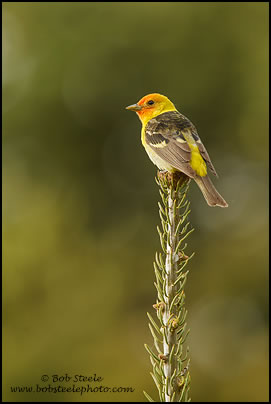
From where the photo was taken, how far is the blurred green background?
31.0 ft

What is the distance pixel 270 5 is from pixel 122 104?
5.70 meters

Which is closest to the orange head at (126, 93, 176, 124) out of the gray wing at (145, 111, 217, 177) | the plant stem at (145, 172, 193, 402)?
the gray wing at (145, 111, 217, 177)

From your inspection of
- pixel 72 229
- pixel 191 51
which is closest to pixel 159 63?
pixel 191 51

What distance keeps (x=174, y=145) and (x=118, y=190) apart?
8.62 m

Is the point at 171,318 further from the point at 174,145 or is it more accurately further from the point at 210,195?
the point at 174,145

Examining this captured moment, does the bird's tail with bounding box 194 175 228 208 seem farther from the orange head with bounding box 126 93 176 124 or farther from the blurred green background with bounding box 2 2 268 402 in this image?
the blurred green background with bounding box 2 2 268 402

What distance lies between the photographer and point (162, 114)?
4199 millimetres

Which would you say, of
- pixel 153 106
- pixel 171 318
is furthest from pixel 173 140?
pixel 171 318

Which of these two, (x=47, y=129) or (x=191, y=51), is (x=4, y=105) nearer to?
(x=47, y=129)

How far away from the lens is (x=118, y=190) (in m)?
12.2

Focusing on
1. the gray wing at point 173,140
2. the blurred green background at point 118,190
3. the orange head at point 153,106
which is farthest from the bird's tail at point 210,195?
the blurred green background at point 118,190

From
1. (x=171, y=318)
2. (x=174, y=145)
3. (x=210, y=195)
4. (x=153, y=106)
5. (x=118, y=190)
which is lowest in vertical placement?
(x=171, y=318)

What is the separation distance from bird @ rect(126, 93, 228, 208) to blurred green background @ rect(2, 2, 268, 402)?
5.26 metres

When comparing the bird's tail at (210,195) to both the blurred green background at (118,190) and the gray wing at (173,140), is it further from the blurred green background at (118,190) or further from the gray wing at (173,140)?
the blurred green background at (118,190)
